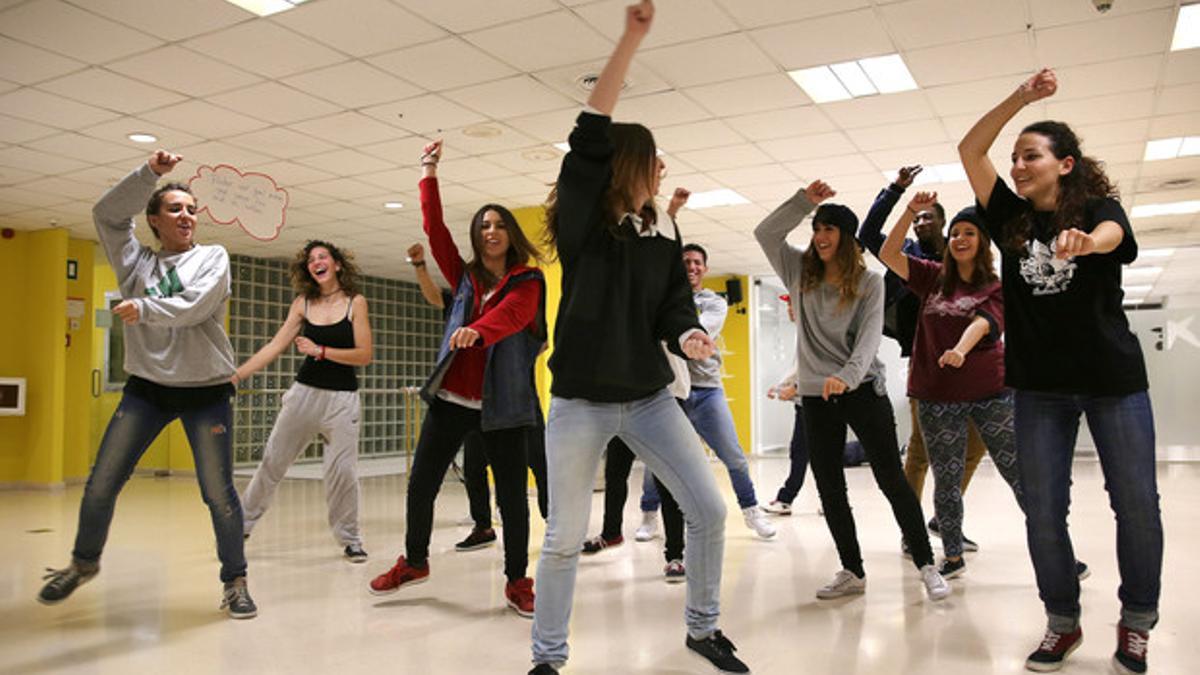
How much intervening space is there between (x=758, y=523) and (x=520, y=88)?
300 cm

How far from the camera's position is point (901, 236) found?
323cm

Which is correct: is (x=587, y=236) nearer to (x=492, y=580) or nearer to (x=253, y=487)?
(x=492, y=580)

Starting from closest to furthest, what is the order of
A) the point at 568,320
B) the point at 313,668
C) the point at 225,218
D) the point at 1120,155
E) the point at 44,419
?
the point at 568,320, the point at 313,668, the point at 225,218, the point at 1120,155, the point at 44,419

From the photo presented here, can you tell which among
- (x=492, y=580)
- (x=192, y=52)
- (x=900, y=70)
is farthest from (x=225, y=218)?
(x=900, y=70)

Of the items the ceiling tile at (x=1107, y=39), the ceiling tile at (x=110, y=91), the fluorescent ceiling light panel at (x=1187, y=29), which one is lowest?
the ceiling tile at (x=110, y=91)

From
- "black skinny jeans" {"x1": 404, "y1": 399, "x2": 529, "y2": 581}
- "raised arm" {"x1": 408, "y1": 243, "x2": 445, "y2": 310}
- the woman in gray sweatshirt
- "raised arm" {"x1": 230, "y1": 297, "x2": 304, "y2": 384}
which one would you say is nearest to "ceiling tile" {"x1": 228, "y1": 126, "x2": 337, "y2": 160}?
"raised arm" {"x1": 230, "y1": 297, "x2": 304, "y2": 384}

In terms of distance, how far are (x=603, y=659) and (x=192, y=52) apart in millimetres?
4133

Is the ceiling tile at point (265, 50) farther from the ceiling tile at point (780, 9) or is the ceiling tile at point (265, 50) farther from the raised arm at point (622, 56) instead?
the raised arm at point (622, 56)

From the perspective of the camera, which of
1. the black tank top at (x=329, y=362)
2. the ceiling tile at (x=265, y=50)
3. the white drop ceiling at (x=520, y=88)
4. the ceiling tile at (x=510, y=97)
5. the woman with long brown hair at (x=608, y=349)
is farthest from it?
the ceiling tile at (x=510, y=97)

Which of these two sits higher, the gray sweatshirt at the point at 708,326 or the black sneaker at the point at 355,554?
the gray sweatshirt at the point at 708,326

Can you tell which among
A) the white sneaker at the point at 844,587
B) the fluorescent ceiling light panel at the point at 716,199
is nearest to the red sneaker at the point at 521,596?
the white sneaker at the point at 844,587

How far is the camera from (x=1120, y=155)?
7.45 m

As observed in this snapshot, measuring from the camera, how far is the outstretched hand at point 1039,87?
2.28 m

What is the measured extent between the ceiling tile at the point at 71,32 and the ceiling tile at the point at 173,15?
0.10m
